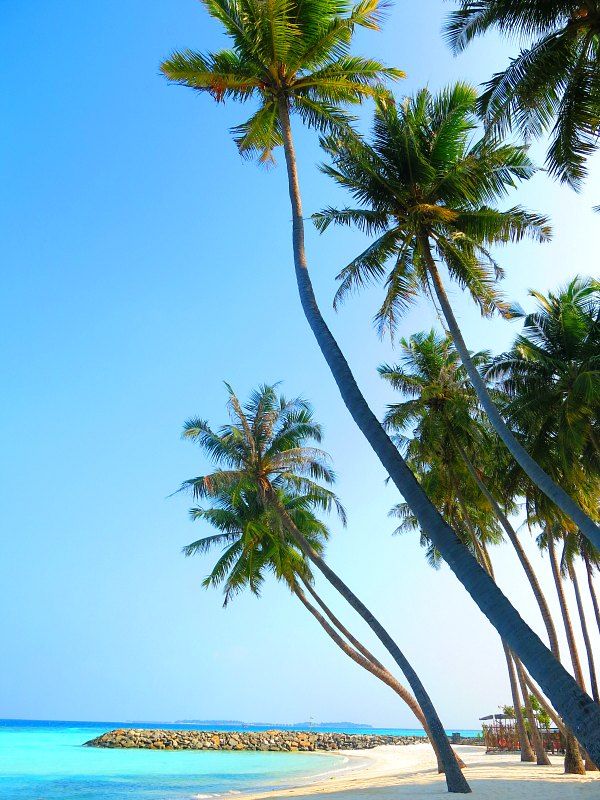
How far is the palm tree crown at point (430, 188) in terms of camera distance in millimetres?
14758

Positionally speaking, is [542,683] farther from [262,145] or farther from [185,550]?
[185,550]

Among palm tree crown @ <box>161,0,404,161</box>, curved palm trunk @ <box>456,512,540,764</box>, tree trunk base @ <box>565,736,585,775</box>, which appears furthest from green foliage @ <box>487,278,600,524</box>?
palm tree crown @ <box>161,0,404,161</box>

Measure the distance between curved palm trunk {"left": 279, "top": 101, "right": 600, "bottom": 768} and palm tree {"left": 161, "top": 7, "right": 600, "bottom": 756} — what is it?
2cm

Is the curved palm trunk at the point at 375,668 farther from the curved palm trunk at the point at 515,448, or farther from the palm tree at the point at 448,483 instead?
the curved palm trunk at the point at 515,448

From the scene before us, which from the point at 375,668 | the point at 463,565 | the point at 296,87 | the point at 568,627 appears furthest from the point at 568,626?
the point at 296,87

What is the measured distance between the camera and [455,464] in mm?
22078

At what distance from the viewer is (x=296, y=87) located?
13.4 meters

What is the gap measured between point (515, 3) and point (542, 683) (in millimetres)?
10705

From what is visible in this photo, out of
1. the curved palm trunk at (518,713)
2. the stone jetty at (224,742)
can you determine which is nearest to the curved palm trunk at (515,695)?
the curved palm trunk at (518,713)

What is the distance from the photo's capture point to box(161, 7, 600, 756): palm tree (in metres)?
8.52

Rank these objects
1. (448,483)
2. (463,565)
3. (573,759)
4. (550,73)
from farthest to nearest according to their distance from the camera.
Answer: (448,483) < (573,759) < (550,73) < (463,565)

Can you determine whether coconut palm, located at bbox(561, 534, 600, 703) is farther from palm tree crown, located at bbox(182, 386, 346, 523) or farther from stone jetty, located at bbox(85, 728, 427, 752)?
stone jetty, located at bbox(85, 728, 427, 752)

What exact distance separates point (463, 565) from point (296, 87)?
10224mm

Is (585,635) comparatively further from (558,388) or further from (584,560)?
(558,388)
